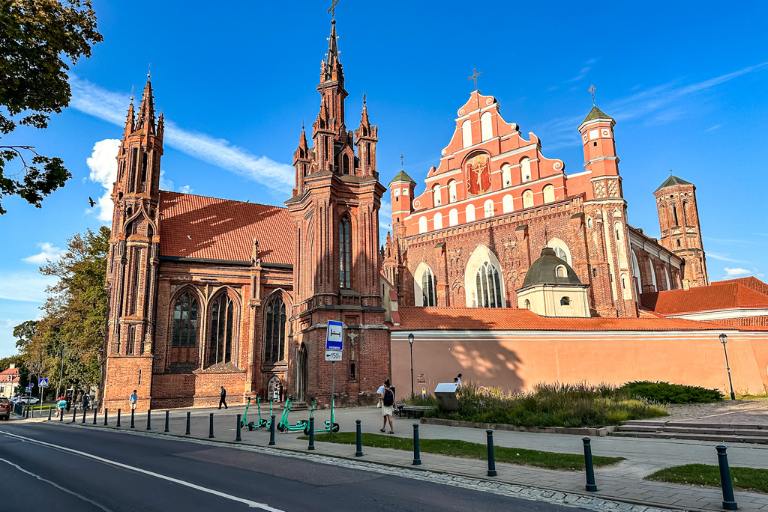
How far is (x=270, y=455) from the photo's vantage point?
41.2 ft

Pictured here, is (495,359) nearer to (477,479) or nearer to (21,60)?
(477,479)

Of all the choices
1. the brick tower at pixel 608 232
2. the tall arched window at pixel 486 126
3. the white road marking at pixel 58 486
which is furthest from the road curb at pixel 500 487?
the tall arched window at pixel 486 126

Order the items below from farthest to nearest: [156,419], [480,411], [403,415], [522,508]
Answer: [156,419], [403,415], [480,411], [522,508]

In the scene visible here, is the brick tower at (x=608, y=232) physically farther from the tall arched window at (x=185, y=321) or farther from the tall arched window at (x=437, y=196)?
the tall arched window at (x=185, y=321)

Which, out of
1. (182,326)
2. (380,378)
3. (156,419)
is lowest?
(156,419)

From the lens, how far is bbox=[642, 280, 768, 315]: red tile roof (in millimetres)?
37219

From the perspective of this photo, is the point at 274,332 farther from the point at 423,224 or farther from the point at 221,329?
the point at 423,224

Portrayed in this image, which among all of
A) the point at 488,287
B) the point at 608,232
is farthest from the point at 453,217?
the point at 608,232

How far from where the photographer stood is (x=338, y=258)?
27.5 meters

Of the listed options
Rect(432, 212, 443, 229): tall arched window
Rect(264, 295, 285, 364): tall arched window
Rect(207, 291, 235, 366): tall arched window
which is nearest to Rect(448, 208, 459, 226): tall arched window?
Rect(432, 212, 443, 229): tall arched window

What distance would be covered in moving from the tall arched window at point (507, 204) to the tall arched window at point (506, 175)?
113cm

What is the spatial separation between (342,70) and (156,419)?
23.5 m

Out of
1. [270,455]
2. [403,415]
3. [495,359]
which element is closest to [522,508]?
[270,455]

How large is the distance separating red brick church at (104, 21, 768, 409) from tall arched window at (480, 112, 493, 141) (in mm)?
122
